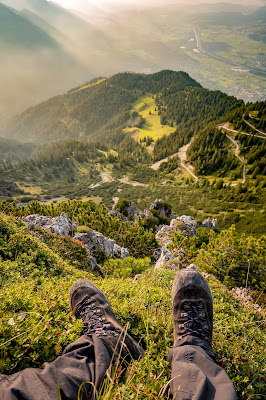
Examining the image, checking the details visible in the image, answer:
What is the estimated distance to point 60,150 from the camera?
591 feet

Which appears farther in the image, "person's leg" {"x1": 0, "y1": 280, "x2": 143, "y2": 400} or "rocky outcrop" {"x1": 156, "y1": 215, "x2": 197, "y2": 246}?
"rocky outcrop" {"x1": 156, "y1": 215, "x2": 197, "y2": 246}

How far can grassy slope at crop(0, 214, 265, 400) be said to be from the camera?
1.84 metres

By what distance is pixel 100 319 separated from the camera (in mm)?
2676

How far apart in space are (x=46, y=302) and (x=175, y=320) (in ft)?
6.19

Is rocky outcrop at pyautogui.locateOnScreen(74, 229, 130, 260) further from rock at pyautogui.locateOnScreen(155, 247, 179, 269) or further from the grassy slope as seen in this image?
the grassy slope

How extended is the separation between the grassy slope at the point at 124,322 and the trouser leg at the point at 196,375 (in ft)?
0.54

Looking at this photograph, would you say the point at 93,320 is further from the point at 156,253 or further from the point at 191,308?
the point at 156,253

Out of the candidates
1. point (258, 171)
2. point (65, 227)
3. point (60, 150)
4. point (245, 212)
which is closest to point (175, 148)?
point (258, 171)

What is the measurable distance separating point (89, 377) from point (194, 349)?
125cm

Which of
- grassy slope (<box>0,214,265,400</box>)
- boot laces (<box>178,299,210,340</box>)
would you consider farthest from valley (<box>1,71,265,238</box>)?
boot laces (<box>178,299,210,340</box>)

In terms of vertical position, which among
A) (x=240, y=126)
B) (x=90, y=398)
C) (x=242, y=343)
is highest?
(x=240, y=126)

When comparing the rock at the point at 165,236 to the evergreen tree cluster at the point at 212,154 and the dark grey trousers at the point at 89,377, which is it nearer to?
the dark grey trousers at the point at 89,377

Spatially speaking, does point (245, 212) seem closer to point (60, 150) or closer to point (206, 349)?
point (206, 349)

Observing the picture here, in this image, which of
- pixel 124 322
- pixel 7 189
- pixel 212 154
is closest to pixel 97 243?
pixel 124 322
